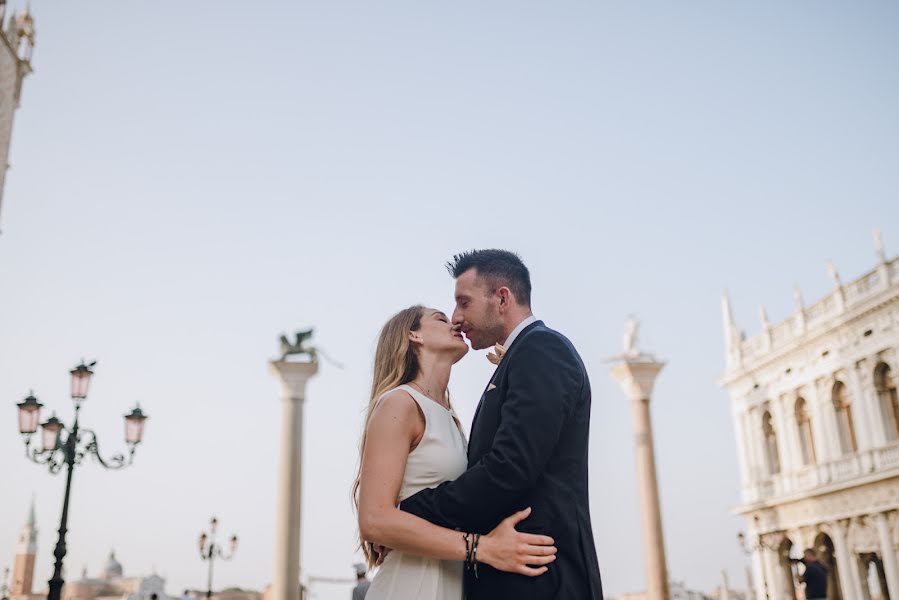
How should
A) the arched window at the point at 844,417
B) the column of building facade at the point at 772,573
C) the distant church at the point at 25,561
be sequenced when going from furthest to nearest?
the distant church at the point at 25,561
the column of building facade at the point at 772,573
the arched window at the point at 844,417

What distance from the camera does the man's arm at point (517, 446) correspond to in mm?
2342

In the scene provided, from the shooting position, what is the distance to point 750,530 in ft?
90.9

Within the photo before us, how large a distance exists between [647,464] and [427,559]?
18201 mm

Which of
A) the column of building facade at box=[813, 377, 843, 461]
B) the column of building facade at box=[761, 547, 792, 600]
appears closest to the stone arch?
the column of building facade at box=[813, 377, 843, 461]

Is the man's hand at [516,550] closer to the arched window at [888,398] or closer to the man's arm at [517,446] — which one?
the man's arm at [517,446]

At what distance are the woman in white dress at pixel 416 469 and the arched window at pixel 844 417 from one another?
76.9 feet

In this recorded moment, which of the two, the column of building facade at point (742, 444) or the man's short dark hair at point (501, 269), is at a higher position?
the column of building facade at point (742, 444)

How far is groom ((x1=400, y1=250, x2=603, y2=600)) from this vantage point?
2.36 meters

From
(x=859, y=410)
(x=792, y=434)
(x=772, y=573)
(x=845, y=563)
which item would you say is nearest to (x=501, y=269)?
(x=859, y=410)

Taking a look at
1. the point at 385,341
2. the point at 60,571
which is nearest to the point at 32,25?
the point at 60,571

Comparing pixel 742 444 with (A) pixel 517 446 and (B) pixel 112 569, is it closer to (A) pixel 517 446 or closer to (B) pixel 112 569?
(A) pixel 517 446

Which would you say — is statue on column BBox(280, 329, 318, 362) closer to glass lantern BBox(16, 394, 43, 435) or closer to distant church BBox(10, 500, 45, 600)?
glass lantern BBox(16, 394, 43, 435)

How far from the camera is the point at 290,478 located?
18.0 m

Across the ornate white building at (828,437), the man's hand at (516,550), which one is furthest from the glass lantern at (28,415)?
the ornate white building at (828,437)
